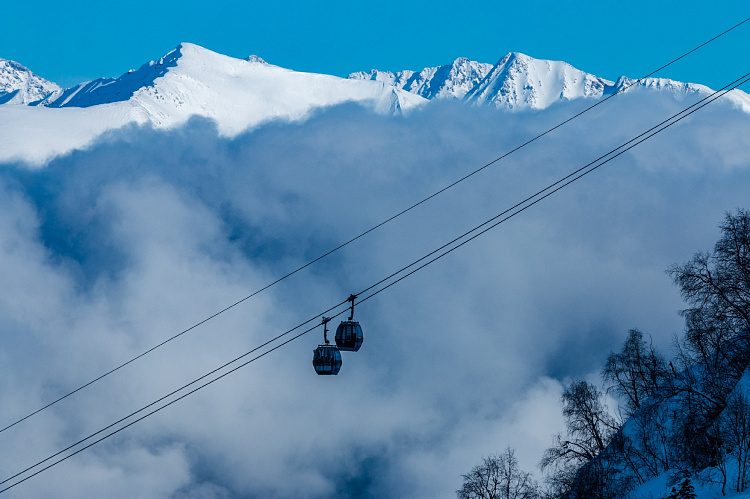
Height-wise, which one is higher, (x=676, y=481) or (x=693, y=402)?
(x=693, y=402)

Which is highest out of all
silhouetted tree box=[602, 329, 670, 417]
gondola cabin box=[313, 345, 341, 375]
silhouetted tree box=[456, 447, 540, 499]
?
silhouetted tree box=[602, 329, 670, 417]

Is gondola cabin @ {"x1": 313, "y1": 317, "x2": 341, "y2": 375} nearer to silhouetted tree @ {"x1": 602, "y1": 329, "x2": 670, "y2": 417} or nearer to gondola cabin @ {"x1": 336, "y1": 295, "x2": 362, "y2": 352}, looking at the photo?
gondola cabin @ {"x1": 336, "y1": 295, "x2": 362, "y2": 352}

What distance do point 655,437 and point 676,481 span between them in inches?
840

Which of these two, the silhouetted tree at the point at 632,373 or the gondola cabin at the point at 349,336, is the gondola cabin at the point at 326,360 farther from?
the silhouetted tree at the point at 632,373

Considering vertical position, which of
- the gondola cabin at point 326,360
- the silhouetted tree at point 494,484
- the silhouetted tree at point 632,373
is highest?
the silhouetted tree at point 632,373

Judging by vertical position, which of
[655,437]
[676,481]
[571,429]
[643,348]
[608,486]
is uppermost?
[643,348]

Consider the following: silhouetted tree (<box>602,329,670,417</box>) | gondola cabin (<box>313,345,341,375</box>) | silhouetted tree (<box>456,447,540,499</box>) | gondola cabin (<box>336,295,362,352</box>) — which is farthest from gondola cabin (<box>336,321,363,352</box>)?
silhouetted tree (<box>602,329,670,417</box>)

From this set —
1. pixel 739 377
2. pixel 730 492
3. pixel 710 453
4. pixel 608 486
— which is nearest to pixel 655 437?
pixel 608 486

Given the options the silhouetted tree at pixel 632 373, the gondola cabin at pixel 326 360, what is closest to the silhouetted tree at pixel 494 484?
the silhouetted tree at pixel 632 373

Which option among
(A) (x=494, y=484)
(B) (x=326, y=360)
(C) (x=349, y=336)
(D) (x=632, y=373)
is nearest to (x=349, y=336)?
(C) (x=349, y=336)

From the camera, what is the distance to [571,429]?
63906mm

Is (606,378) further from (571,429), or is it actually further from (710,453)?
(710,453)

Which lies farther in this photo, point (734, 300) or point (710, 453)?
point (734, 300)

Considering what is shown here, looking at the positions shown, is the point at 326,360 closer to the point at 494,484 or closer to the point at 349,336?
the point at 349,336
